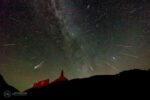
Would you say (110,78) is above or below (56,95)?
above

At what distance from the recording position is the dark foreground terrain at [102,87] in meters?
9.95

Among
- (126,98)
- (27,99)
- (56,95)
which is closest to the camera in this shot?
(126,98)

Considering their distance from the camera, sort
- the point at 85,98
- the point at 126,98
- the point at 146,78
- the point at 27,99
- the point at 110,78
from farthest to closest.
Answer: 1. the point at 27,99
2. the point at 110,78
3. the point at 85,98
4. the point at 146,78
5. the point at 126,98

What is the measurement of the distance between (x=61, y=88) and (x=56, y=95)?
0.94 m

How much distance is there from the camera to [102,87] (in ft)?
36.9

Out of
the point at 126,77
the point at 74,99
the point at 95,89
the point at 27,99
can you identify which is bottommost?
the point at 27,99

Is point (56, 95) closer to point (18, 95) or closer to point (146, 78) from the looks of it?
point (18, 95)

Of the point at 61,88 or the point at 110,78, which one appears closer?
the point at 110,78

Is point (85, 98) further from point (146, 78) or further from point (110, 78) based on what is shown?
point (146, 78)

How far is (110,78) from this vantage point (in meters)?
11.7

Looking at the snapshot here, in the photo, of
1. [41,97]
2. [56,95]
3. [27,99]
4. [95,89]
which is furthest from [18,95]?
[95,89]

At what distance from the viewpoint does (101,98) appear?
1048 cm

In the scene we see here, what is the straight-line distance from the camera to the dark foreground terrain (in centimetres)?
995

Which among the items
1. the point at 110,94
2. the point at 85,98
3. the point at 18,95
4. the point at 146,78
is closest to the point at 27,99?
the point at 18,95
